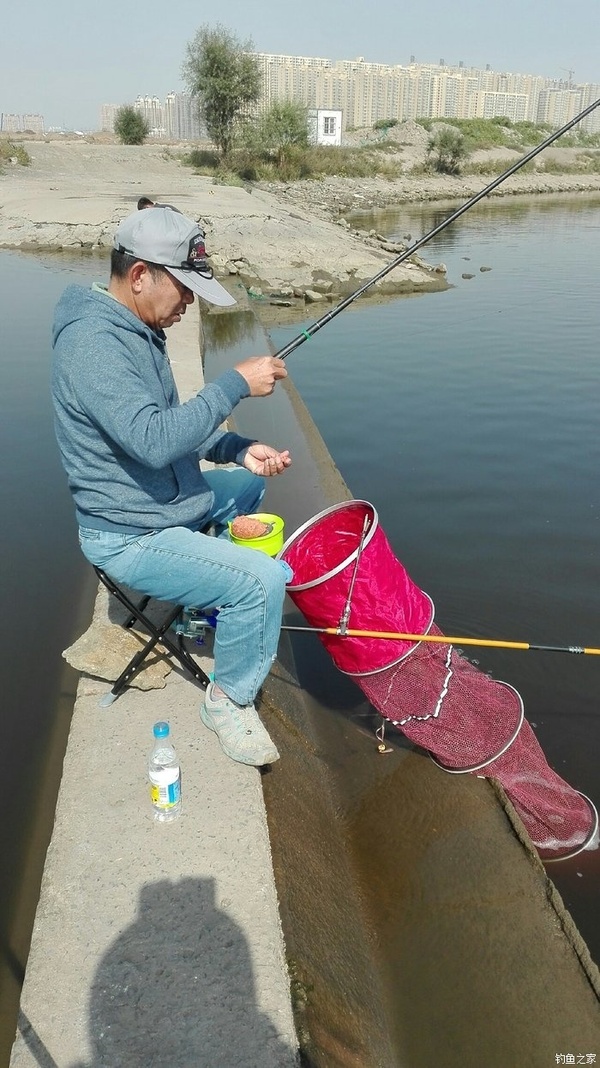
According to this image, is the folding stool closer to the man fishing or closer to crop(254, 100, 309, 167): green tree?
the man fishing

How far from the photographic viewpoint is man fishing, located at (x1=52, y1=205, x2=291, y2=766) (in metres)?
2.81

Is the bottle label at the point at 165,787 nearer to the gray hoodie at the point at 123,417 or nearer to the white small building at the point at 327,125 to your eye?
the gray hoodie at the point at 123,417

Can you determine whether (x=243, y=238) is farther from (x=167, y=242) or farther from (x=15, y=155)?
(x=15, y=155)

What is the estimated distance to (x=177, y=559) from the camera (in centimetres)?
304

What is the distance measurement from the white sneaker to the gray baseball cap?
161 centimetres

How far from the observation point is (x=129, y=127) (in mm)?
62469

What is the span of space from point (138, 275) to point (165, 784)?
185cm

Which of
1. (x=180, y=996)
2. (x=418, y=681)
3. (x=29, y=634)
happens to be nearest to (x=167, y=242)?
(x=418, y=681)

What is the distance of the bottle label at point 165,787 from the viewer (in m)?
2.80

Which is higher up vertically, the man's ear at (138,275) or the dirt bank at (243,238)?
the man's ear at (138,275)

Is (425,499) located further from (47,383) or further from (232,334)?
(232,334)

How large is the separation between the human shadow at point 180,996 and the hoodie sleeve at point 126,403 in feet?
4.88

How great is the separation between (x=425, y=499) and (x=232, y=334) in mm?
6546

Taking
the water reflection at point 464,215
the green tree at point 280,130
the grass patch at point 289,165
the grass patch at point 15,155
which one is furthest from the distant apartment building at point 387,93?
the grass patch at point 15,155
